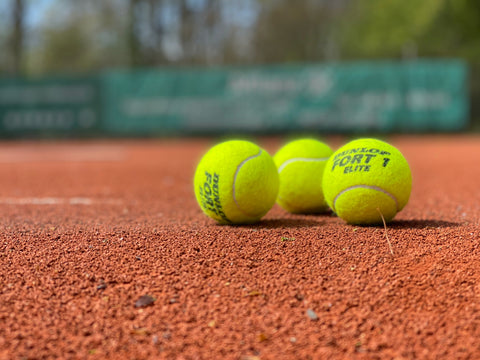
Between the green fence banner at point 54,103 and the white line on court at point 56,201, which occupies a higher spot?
the green fence banner at point 54,103

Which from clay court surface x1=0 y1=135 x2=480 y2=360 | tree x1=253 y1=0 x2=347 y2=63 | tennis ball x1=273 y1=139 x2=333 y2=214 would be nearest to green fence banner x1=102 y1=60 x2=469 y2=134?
tennis ball x1=273 y1=139 x2=333 y2=214

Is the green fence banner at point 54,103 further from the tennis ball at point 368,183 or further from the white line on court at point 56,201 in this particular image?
the tennis ball at point 368,183

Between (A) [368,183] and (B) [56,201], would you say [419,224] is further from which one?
(B) [56,201]

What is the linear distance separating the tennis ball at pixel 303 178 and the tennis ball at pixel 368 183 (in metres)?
0.55

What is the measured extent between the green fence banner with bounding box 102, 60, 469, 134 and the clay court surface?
43.4ft

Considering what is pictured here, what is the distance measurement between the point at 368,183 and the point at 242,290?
1.31 m

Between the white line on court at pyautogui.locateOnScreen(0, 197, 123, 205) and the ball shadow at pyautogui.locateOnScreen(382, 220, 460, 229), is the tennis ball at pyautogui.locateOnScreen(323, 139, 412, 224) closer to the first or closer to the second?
the ball shadow at pyautogui.locateOnScreen(382, 220, 460, 229)

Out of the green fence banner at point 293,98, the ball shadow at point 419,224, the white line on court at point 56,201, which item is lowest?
the white line on court at point 56,201

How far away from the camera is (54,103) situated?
1805 centimetres

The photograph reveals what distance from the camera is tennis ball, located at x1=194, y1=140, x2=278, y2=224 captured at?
364 centimetres

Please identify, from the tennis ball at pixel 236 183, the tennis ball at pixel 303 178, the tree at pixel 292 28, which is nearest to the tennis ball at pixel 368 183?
the tennis ball at pixel 236 183

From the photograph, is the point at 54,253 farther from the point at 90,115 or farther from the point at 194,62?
the point at 194,62

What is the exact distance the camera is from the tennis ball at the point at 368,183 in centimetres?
349

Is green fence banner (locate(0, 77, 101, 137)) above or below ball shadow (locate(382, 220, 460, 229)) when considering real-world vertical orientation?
above
